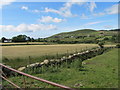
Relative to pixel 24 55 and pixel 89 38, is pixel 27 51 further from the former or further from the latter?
pixel 89 38

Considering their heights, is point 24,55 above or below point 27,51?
below

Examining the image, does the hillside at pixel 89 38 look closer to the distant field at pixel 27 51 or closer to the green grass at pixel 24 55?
the distant field at pixel 27 51

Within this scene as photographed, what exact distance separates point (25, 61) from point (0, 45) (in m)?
11.6

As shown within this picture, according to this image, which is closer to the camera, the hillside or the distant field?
the distant field

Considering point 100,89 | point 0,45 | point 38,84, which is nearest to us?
point 100,89

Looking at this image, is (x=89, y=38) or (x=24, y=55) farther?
(x=89, y=38)

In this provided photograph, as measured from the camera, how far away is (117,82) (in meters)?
7.64

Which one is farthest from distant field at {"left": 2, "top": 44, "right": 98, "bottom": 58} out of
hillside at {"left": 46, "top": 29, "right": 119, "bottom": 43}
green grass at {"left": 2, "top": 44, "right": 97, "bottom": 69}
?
hillside at {"left": 46, "top": 29, "right": 119, "bottom": 43}

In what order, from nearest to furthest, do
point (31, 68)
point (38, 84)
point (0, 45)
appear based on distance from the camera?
point (38, 84) → point (31, 68) → point (0, 45)

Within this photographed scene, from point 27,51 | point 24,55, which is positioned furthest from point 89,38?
point 24,55

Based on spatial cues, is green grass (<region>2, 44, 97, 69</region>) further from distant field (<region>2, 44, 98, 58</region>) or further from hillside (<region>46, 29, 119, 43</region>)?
hillside (<region>46, 29, 119, 43</region>)

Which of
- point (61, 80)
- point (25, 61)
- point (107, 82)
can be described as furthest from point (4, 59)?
point (107, 82)

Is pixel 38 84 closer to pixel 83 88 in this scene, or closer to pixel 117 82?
pixel 83 88

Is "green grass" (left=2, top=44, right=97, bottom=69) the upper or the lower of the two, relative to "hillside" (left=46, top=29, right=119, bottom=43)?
lower
